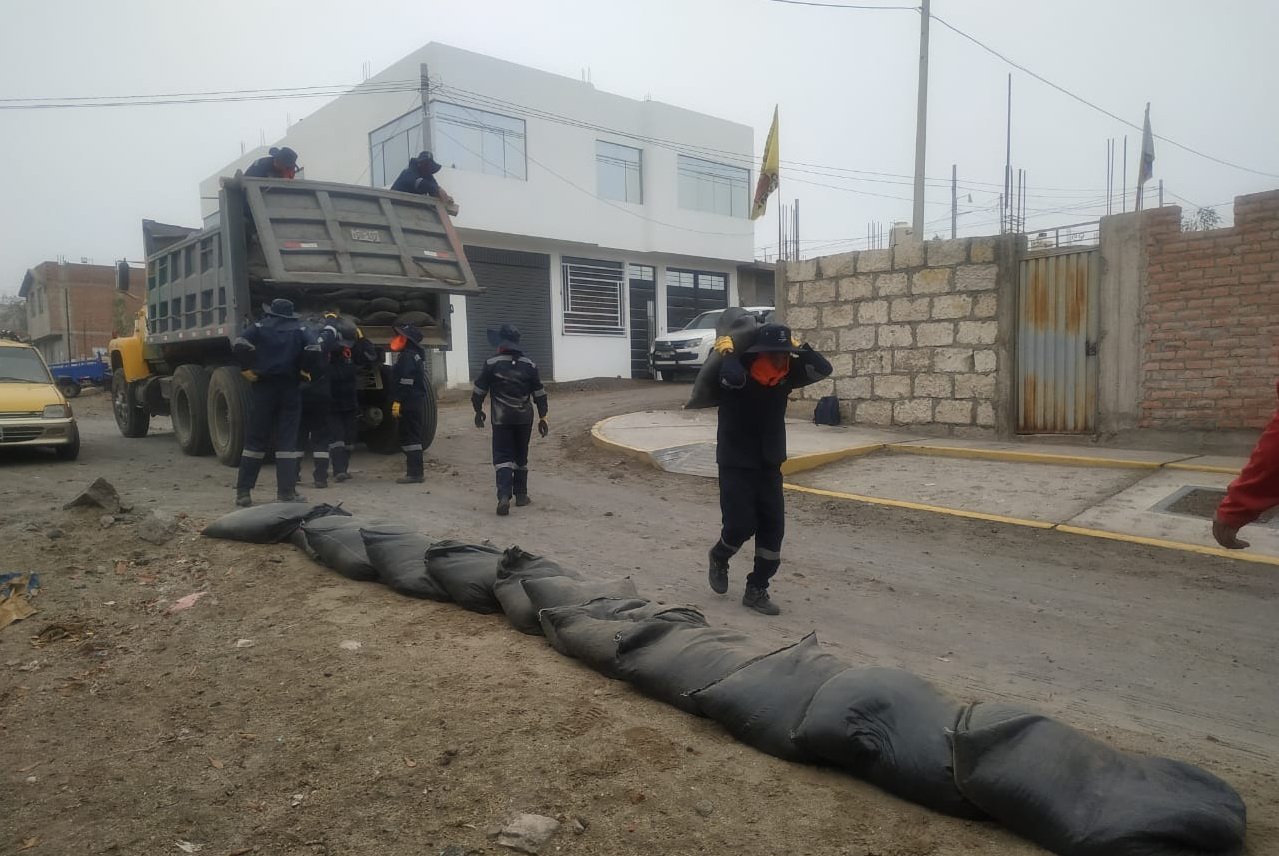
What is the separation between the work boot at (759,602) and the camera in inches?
187

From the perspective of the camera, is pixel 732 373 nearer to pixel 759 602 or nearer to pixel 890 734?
pixel 759 602

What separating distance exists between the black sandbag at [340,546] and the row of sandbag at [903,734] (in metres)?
1.44

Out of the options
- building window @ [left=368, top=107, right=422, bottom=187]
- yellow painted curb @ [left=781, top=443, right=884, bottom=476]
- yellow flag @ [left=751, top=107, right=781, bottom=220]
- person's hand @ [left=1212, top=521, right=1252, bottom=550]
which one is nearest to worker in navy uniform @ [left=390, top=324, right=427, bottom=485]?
yellow painted curb @ [left=781, top=443, right=884, bottom=476]

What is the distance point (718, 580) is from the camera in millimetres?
5055

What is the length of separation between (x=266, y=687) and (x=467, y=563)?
1249mm

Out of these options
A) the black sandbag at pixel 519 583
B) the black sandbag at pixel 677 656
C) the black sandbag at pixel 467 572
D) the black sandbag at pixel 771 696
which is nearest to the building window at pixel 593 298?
the black sandbag at pixel 467 572

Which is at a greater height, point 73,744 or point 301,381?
point 301,381

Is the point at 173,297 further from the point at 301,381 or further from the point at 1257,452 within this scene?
the point at 1257,452

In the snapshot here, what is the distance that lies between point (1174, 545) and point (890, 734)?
4.58 metres

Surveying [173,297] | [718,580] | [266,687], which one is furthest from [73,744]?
[173,297]

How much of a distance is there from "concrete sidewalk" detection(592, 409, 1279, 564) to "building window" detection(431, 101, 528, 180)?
11.3 meters

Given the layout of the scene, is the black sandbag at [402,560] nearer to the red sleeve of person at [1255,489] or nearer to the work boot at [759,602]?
the work boot at [759,602]

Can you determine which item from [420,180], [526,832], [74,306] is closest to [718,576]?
[526,832]

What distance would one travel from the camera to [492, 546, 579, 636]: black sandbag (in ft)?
13.1
